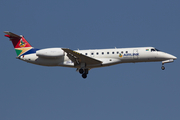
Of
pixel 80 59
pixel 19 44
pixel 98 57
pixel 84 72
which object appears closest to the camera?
pixel 80 59

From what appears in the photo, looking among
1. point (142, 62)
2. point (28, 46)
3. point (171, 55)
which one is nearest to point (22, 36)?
point (28, 46)

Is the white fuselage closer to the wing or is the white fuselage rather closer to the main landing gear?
the wing

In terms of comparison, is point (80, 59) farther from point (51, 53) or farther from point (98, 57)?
point (51, 53)

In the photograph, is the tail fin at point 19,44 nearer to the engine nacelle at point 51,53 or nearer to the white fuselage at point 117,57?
the white fuselage at point 117,57

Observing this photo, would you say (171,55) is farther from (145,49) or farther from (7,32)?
(7,32)

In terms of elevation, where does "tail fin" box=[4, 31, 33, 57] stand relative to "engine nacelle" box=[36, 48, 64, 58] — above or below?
above

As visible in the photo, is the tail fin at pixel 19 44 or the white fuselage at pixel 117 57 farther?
the tail fin at pixel 19 44

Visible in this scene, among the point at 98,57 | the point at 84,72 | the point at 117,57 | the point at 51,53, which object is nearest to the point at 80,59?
the point at 98,57

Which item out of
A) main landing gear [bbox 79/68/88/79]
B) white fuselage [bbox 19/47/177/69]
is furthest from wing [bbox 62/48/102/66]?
main landing gear [bbox 79/68/88/79]

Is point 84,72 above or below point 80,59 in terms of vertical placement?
below

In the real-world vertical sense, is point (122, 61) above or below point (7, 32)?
below

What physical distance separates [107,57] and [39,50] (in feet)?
24.3

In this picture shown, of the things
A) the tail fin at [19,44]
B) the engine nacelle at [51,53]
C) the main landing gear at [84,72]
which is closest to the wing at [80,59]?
the main landing gear at [84,72]

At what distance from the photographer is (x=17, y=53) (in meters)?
31.2
